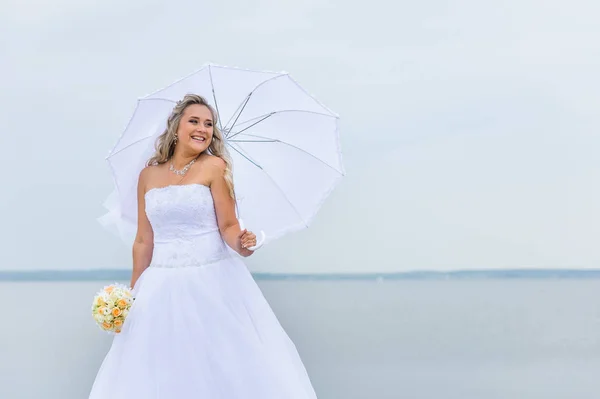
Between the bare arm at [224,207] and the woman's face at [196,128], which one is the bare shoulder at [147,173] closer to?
the woman's face at [196,128]

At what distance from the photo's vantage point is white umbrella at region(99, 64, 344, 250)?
13.8 ft

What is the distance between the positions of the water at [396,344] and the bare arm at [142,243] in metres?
2.13

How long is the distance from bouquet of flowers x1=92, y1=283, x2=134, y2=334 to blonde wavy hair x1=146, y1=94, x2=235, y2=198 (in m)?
0.75

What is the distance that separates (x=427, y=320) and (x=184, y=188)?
611cm

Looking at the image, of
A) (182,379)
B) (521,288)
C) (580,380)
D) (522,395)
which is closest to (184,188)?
(182,379)

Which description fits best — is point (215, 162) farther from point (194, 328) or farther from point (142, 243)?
point (194, 328)

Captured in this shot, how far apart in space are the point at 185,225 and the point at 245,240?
1.13ft

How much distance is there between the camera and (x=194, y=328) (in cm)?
375

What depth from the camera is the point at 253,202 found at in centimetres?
439

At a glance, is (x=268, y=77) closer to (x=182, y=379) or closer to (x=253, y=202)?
(x=253, y=202)

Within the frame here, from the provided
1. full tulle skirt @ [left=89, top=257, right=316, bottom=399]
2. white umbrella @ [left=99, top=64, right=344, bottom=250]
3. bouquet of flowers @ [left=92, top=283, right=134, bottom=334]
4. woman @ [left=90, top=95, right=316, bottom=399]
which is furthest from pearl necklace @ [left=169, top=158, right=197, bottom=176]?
bouquet of flowers @ [left=92, top=283, right=134, bottom=334]

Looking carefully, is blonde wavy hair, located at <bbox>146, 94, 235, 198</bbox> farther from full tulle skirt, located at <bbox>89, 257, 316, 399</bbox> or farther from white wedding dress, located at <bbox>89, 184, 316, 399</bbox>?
full tulle skirt, located at <bbox>89, 257, 316, 399</bbox>

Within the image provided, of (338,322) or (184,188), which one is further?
(338,322)

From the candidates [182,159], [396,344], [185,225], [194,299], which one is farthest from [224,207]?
[396,344]
